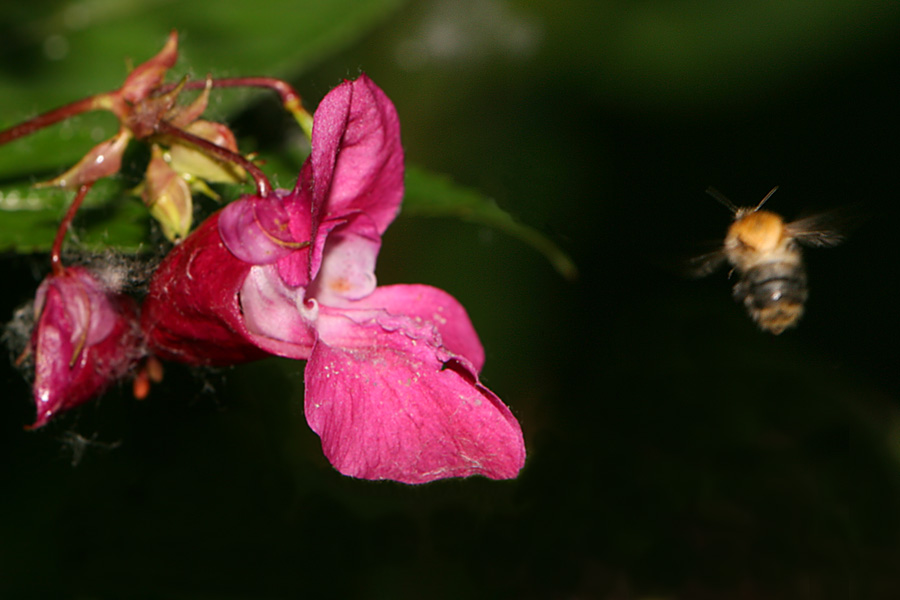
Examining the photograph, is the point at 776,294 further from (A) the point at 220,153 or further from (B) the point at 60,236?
(B) the point at 60,236

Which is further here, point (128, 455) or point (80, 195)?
point (128, 455)

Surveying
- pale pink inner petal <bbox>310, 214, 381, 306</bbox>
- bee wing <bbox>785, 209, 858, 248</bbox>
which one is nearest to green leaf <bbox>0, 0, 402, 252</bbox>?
pale pink inner petal <bbox>310, 214, 381, 306</bbox>

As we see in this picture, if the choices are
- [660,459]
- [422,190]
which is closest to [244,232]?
[422,190]

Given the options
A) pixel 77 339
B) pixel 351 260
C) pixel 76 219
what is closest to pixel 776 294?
pixel 351 260

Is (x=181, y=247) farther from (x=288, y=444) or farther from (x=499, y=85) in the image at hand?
(x=499, y=85)

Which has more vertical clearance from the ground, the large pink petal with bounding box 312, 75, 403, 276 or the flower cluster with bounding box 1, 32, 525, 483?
the large pink petal with bounding box 312, 75, 403, 276

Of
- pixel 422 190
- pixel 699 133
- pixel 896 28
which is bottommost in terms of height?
pixel 422 190

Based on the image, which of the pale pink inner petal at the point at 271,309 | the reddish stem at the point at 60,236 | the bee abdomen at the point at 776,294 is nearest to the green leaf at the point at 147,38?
the reddish stem at the point at 60,236

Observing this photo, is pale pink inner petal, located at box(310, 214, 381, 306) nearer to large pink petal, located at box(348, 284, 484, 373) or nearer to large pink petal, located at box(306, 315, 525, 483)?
large pink petal, located at box(348, 284, 484, 373)
